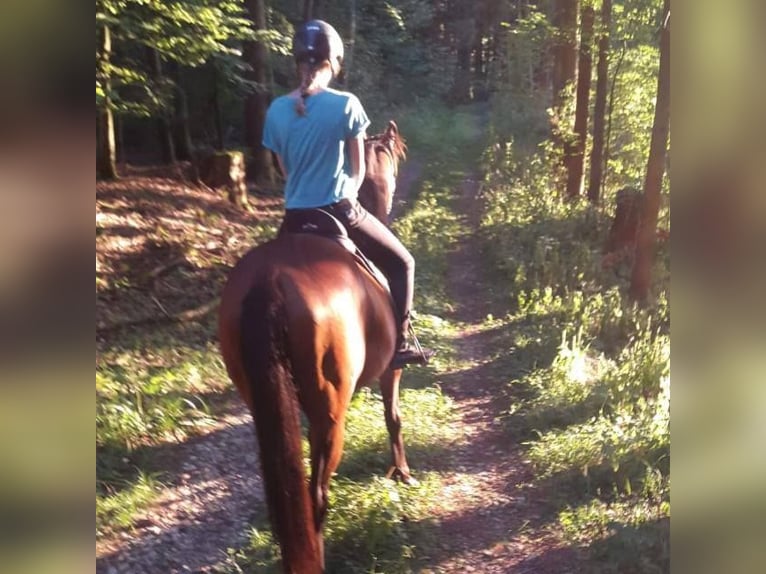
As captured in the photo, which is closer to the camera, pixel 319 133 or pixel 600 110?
pixel 319 133

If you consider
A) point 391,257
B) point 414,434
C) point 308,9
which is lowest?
point 414,434

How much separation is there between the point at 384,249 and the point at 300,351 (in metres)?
0.40

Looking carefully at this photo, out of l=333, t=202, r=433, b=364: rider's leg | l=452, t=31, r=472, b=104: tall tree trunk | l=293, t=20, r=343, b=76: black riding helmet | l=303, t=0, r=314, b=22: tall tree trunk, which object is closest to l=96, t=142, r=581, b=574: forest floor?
l=333, t=202, r=433, b=364: rider's leg

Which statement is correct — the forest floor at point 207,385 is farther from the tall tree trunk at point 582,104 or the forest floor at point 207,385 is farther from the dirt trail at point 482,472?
the tall tree trunk at point 582,104

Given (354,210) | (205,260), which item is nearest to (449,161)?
(354,210)

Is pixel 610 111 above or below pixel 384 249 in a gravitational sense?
above

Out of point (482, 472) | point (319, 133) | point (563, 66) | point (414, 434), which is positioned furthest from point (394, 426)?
point (563, 66)

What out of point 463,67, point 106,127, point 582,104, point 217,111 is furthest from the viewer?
point 582,104

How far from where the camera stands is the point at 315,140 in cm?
215

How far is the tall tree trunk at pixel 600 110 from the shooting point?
92.4 inches

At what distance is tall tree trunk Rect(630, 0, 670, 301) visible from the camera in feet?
7.89

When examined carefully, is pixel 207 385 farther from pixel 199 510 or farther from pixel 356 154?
pixel 356 154

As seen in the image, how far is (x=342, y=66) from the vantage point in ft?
7.13
